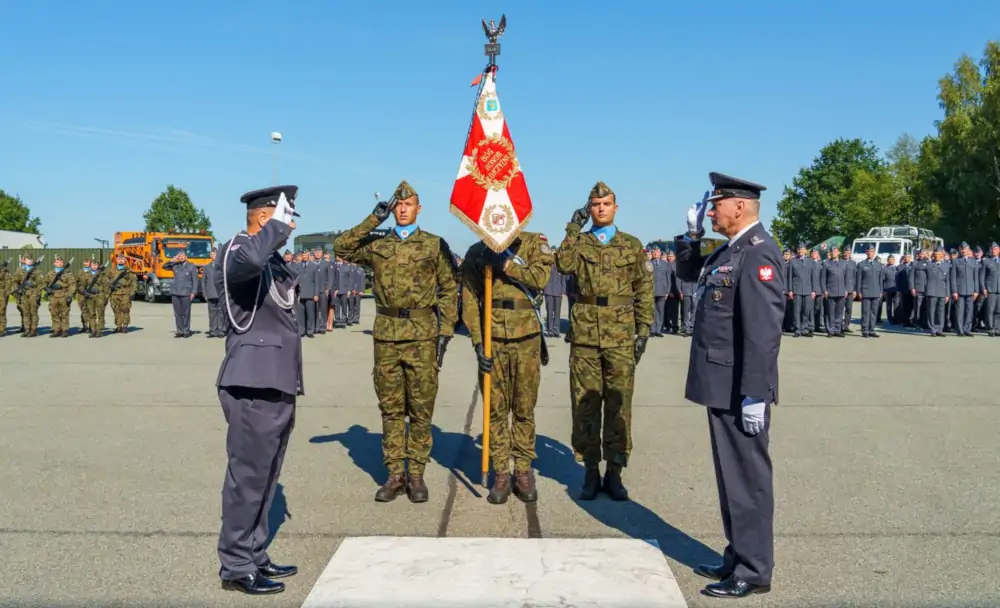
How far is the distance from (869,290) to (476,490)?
15.2 m

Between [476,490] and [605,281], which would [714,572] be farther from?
[605,281]

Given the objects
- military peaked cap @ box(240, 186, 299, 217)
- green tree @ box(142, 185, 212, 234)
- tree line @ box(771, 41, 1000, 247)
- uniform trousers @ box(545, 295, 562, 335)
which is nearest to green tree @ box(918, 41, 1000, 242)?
tree line @ box(771, 41, 1000, 247)

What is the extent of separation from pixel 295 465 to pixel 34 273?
15414 millimetres

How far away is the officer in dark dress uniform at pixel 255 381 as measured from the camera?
157 inches

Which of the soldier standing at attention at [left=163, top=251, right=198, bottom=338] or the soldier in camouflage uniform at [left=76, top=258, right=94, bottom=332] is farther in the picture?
the soldier in camouflage uniform at [left=76, top=258, right=94, bottom=332]

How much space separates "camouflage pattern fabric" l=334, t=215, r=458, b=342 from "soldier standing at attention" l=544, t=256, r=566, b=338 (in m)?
12.1

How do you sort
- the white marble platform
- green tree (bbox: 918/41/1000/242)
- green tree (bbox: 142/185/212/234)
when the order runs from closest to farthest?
the white marble platform → green tree (bbox: 918/41/1000/242) → green tree (bbox: 142/185/212/234)

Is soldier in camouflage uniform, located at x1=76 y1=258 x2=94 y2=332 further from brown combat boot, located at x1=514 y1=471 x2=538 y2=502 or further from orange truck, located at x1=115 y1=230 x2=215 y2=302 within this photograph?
brown combat boot, located at x1=514 y1=471 x2=538 y2=502

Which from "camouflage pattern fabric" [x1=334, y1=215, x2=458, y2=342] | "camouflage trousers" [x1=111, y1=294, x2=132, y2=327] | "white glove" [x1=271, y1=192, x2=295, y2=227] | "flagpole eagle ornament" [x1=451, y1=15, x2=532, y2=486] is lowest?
"camouflage trousers" [x1=111, y1=294, x2=132, y2=327]

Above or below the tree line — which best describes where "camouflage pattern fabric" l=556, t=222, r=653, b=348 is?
below

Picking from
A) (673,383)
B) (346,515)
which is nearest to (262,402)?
(346,515)

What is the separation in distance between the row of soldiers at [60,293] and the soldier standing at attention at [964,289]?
1922 centimetres

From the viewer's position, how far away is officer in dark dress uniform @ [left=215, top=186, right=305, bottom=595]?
157 inches

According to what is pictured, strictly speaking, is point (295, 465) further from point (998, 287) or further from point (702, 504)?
point (998, 287)
